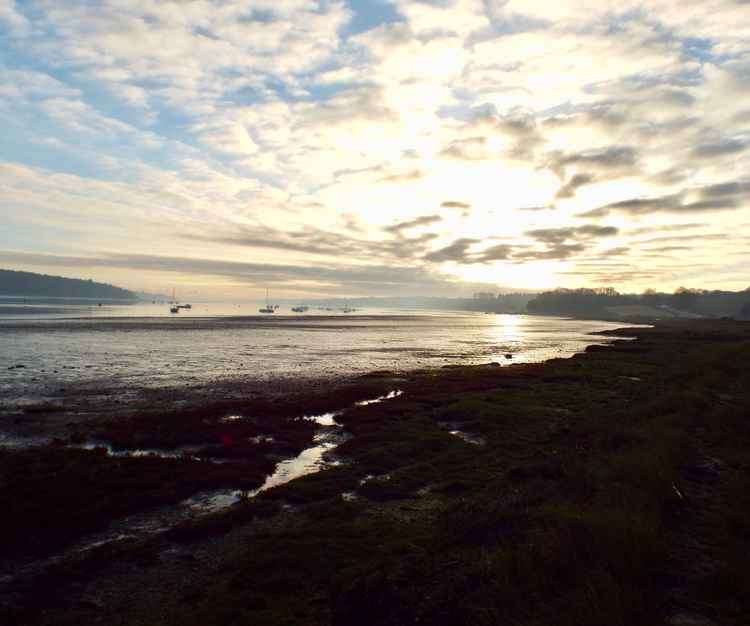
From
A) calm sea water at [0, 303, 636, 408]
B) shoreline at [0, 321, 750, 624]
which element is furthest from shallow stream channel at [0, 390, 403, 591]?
calm sea water at [0, 303, 636, 408]

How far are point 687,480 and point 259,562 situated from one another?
12.6 metres

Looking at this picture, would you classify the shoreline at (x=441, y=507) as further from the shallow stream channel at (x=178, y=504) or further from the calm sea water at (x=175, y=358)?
the calm sea water at (x=175, y=358)

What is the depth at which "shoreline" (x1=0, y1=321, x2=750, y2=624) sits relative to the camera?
925 centimetres

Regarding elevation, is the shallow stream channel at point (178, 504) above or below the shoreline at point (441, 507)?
below

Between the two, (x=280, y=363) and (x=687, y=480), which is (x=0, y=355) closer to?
(x=280, y=363)

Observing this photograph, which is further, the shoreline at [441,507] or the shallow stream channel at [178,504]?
the shallow stream channel at [178,504]

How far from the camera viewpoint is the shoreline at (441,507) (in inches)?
364

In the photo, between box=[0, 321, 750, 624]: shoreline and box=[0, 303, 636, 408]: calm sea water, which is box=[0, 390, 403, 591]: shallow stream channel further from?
box=[0, 303, 636, 408]: calm sea water

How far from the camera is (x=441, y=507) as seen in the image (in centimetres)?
1462

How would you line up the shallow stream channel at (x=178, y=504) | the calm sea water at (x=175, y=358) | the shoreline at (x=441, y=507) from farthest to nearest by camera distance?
the calm sea water at (x=175, y=358) → the shallow stream channel at (x=178, y=504) → the shoreline at (x=441, y=507)

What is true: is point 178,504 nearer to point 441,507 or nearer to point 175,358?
point 441,507

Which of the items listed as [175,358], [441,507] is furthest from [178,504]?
[175,358]

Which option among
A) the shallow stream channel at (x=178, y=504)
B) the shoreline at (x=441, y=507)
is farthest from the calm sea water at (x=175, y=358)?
the shallow stream channel at (x=178, y=504)

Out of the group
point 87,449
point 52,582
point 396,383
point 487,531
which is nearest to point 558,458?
point 487,531
